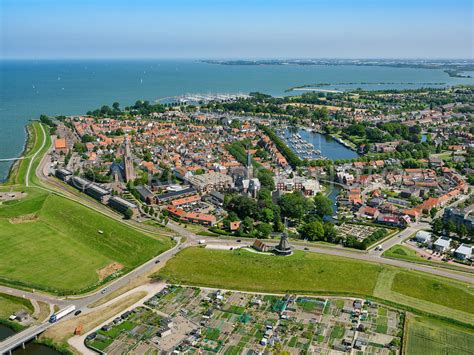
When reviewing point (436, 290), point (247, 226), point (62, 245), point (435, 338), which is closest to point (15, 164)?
point (62, 245)

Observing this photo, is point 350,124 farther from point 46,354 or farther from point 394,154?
point 46,354

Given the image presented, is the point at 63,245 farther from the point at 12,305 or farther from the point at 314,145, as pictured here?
the point at 314,145

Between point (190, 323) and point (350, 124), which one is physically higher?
point (350, 124)

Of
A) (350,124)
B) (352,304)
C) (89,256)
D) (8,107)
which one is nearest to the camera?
(352,304)

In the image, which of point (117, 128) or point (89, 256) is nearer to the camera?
point (89, 256)

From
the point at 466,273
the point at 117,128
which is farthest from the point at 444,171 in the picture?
the point at 117,128

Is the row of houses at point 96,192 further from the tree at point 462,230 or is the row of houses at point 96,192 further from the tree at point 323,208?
the tree at point 462,230
